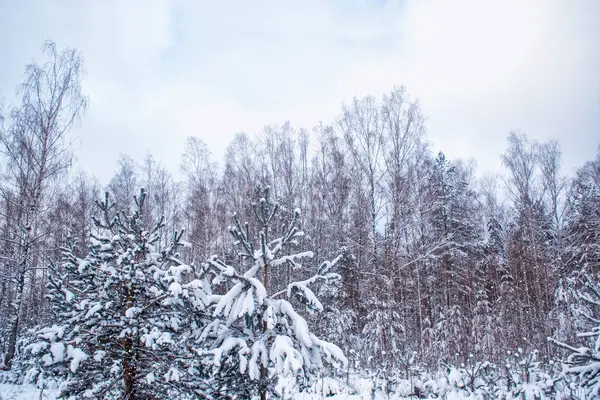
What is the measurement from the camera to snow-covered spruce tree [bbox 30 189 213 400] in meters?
4.55

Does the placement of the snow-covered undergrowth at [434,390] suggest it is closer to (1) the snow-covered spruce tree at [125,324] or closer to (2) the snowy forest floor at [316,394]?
(2) the snowy forest floor at [316,394]

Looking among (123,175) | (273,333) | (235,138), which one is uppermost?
(235,138)

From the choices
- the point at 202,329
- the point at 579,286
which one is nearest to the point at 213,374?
the point at 202,329

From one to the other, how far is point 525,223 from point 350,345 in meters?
11.4

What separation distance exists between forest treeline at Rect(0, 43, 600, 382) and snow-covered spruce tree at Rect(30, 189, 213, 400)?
22.0ft

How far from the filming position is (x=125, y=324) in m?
4.64

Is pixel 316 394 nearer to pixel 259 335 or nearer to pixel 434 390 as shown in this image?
pixel 434 390

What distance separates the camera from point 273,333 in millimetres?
4617

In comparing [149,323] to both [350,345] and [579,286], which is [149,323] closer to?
[350,345]

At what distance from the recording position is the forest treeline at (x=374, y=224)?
12164mm

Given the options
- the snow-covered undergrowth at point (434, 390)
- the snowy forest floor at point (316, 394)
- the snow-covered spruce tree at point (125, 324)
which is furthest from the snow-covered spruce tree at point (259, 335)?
the snowy forest floor at point (316, 394)

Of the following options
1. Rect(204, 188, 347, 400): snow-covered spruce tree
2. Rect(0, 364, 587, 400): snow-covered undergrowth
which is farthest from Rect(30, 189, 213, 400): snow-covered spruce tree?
Rect(0, 364, 587, 400): snow-covered undergrowth

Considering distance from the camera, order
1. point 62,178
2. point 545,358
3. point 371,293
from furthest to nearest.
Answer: point 371,293
point 62,178
point 545,358

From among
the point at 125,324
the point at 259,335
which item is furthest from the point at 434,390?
the point at 125,324
